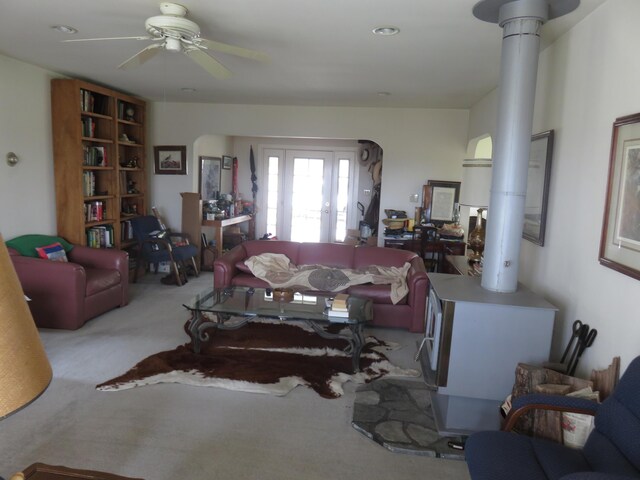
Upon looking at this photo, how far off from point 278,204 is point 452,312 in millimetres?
6369

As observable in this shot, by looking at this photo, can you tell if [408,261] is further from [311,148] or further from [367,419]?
[311,148]

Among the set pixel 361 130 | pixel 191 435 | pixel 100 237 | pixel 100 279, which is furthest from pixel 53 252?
pixel 361 130

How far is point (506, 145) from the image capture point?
264 centimetres

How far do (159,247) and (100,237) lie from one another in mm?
703

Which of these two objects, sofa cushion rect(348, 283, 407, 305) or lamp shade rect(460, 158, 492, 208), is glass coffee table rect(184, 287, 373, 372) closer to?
sofa cushion rect(348, 283, 407, 305)

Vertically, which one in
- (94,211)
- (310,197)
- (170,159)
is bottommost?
(94,211)

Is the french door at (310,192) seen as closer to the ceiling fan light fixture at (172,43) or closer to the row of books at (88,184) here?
the row of books at (88,184)

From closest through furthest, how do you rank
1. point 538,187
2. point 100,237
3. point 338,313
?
point 538,187, point 338,313, point 100,237

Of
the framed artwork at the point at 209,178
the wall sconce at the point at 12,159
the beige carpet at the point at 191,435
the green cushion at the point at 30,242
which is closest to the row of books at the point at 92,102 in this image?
the wall sconce at the point at 12,159

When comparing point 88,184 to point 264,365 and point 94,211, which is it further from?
point 264,365

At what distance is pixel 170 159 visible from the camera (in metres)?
6.64

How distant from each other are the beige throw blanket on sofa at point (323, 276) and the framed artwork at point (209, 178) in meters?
2.42

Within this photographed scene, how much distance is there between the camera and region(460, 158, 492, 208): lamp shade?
3203mm

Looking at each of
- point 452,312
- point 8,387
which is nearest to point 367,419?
point 452,312
